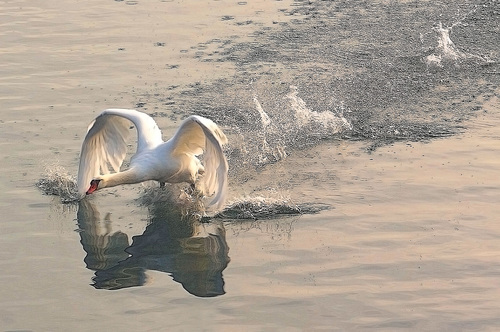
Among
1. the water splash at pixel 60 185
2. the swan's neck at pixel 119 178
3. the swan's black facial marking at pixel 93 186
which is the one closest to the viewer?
the swan's black facial marking at pixel 93 186

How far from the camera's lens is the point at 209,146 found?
10203 millimetres

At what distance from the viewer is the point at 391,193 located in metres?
10.8

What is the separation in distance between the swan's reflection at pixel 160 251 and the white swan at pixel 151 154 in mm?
392

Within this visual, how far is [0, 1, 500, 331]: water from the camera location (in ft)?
29.1

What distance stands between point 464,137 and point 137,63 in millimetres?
5365

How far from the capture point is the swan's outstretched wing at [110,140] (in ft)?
36.8

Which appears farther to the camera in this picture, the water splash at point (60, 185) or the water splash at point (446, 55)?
the water splash at point (446, 55)

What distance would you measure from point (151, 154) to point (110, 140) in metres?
1.03

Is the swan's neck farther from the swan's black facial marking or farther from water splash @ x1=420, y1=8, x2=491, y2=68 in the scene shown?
water splash @ x1=420, y1=8, x2=491, y2=68

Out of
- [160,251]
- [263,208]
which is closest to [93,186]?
[160,251]

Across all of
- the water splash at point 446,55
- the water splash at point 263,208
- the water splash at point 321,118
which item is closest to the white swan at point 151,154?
the water splash at point 263,208

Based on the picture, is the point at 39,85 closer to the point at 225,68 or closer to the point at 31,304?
the point at 225,68

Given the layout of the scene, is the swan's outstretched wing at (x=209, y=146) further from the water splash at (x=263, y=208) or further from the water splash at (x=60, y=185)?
the water splash at (x=60, y=185)

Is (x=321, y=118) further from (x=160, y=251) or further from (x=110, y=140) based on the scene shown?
(x=160, y=251)
